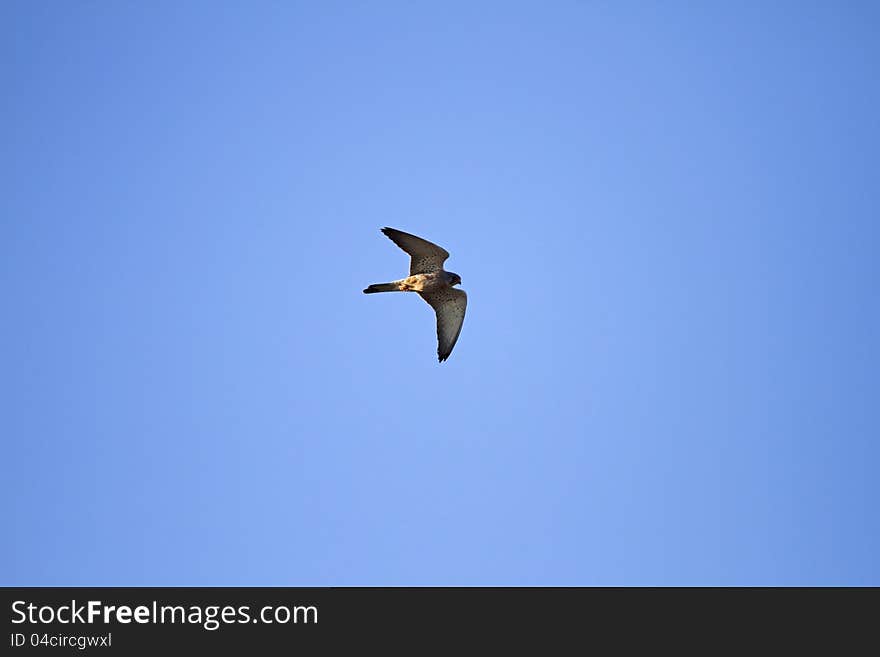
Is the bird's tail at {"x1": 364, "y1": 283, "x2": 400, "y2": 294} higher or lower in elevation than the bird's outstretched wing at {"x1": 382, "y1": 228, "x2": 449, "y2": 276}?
lower

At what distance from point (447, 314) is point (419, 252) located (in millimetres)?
2033

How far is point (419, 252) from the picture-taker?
33.0 metres

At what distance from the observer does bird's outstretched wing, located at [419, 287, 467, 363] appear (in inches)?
1323

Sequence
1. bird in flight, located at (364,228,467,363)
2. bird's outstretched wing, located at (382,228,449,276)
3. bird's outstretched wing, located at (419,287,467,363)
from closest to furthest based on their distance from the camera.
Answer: bird's outstretched wing, located at (382,228,449,276) < bird in flight, located at (364,228,467,363) < bird's outstretched wing, located at (419,287,467,363)

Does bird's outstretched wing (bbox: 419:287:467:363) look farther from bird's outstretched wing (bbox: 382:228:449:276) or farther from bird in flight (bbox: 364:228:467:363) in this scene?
bird's outstretched wing (bbox: 382:228:449:276)

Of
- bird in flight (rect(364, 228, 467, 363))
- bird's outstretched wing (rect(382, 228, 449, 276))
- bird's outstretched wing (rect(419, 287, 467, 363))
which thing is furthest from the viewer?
bird's outstretched wing (rect(419, 287, 467, 363))

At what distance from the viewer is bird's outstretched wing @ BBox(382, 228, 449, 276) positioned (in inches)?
1280

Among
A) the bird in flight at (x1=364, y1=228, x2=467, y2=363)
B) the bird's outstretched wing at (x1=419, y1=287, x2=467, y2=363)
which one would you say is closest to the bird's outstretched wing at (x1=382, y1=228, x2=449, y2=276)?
the bird in flight at (x1=364, y1=228, x2=467, y2=363)

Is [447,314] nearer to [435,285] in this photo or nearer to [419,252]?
[435,285]

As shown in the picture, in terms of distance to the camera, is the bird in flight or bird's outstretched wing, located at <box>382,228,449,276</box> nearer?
bird's outstretched wing, located at <box>382,228,449,276</box>
